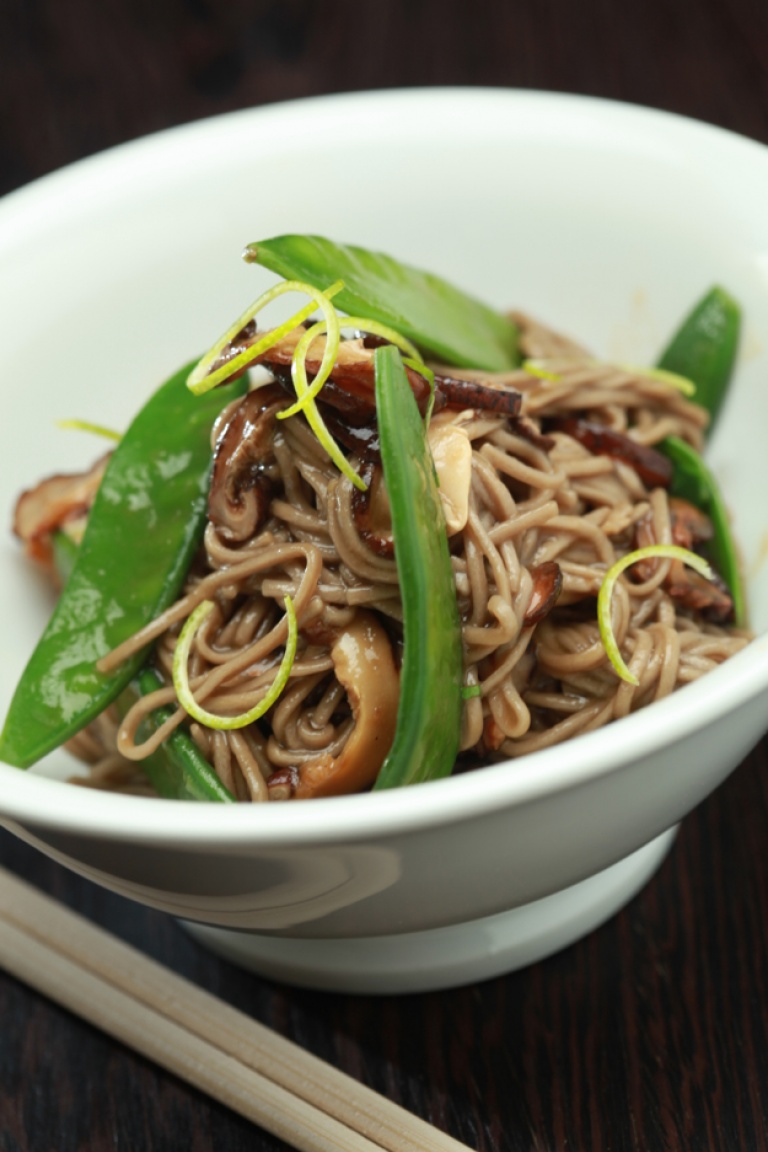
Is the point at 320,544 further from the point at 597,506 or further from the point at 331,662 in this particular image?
the point at 597,506

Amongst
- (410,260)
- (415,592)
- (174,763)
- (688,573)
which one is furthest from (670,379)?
(174,763)

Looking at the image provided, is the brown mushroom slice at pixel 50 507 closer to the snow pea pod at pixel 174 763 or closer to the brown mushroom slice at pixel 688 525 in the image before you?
the snow pea pod at pixel 174 763

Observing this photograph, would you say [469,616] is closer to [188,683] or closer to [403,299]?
[188,683]

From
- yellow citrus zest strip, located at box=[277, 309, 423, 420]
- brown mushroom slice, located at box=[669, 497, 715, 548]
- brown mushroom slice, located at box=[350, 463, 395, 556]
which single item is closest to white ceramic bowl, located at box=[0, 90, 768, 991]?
brown mushroom slice, located at box=[669, 497, 715, 548]

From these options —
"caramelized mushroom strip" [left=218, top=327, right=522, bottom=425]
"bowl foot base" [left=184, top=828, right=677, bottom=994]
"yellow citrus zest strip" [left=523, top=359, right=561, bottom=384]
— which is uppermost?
"caramelized mushroom strip" [left=218, top=327, right=522, bottom=425]

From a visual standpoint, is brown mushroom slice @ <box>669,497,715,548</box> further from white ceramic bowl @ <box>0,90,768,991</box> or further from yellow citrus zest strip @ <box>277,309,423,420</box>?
yellow citrus zest strip @ <box>277,309,423,420</box>

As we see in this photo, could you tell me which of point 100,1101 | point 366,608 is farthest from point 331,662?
point 100,1101
